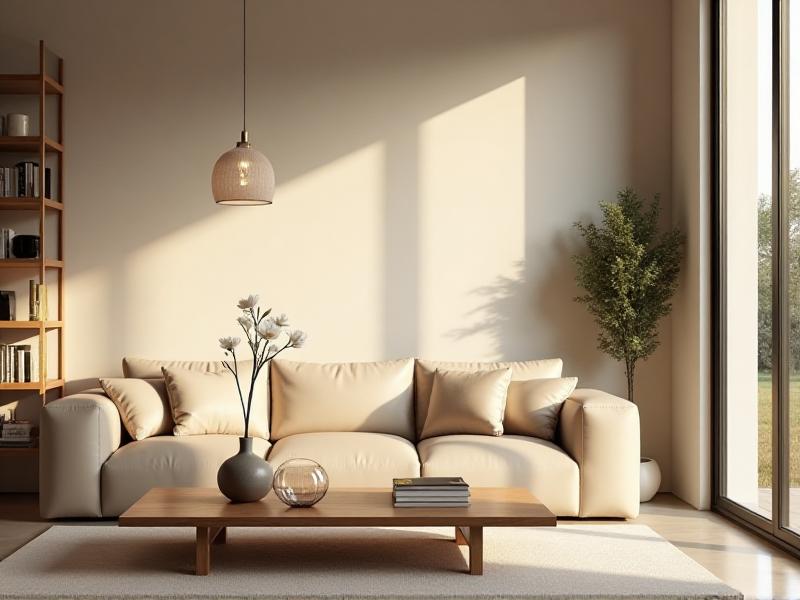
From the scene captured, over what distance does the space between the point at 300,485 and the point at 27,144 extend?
3.03 meters

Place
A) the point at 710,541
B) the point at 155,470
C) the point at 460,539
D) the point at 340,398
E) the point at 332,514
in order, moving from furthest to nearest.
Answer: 1. the point at 340,398
2. the point at 155,470
3. the point at 710,541
4. the point at 460,539
5. the point at 332,514

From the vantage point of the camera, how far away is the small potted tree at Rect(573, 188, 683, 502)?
5492 millimetres

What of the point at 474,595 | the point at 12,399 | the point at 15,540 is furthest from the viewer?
the point at 12,399

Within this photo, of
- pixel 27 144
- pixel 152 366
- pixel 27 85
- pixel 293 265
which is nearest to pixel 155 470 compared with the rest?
pixel 152 366

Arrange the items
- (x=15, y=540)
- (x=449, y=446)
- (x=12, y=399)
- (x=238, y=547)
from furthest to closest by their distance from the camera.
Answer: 1. (x=12, y=399)
2. (x=449, y=446)
3. (x=15, y=540)
4. (x=238, y=547)

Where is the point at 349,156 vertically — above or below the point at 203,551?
above

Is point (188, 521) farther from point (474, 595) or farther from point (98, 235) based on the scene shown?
point (98, 235)

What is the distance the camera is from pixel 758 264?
4848 millimetres

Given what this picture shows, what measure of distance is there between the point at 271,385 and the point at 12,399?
161 centimetres

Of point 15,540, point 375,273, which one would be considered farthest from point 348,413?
point 15,540

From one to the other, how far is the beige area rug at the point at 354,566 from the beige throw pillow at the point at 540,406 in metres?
0.69

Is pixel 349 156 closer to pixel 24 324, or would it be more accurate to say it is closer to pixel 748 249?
pixel 24 324

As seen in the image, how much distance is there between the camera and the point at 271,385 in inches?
218

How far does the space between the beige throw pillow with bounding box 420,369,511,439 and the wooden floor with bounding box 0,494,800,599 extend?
37.2 inches
